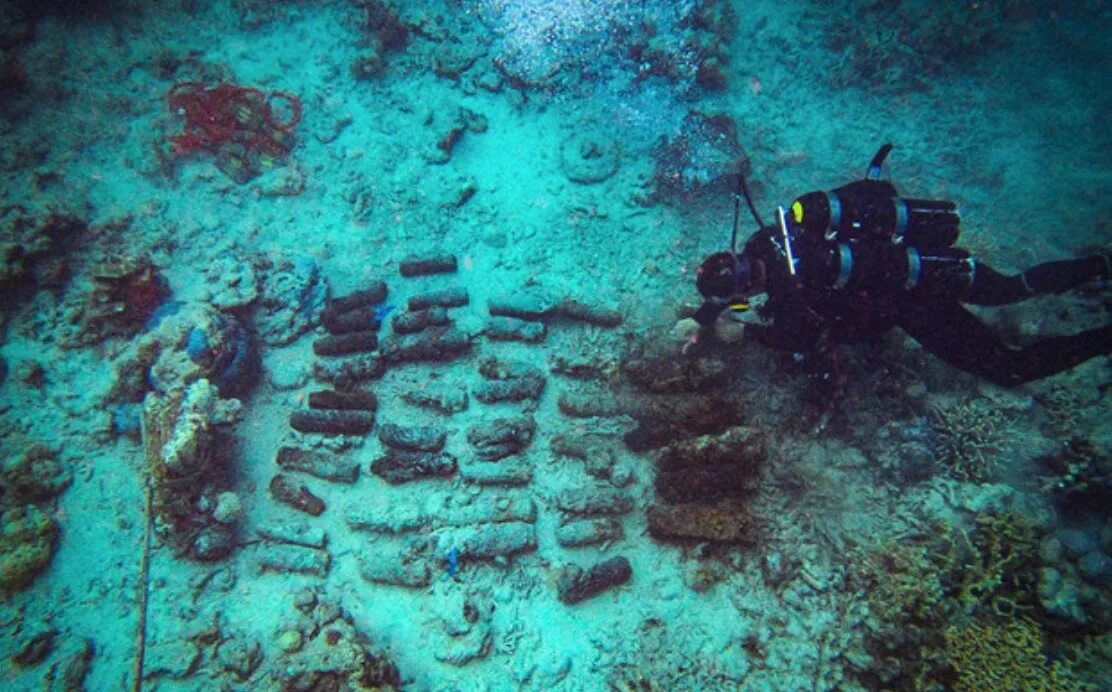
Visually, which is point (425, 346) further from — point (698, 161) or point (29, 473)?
point (698, 161)

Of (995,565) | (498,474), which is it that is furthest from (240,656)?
(995,565)

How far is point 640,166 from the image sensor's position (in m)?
8.59

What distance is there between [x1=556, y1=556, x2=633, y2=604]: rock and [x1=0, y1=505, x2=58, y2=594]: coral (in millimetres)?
4718

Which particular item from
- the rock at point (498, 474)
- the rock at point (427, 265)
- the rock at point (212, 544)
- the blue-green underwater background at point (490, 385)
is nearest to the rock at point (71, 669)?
the blue-green underwater background at point (490, 385)

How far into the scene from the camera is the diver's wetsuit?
4.88 meters

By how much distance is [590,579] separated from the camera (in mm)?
4832

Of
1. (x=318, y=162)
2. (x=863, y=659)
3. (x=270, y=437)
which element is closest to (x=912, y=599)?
(x=863, y=659)

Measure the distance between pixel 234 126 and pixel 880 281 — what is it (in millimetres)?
8759

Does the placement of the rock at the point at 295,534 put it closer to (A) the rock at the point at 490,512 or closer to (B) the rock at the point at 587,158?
(A) the rock at the point at 490,512

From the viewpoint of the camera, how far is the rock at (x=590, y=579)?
4789 millimetres

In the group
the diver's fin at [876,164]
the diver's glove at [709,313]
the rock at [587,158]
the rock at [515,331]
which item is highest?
the diver's fin at [876,164]

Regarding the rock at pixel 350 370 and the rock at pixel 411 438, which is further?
the rock at pixel 350 370

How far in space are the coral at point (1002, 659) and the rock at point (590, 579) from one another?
2.60 metres

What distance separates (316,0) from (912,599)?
11.9 metres
